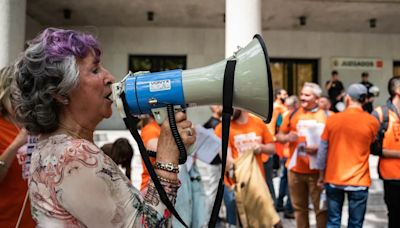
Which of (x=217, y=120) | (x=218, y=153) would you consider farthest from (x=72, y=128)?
(x=217, y=120)

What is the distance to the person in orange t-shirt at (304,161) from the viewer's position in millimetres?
4453

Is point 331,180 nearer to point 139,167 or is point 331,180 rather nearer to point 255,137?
point 255,137

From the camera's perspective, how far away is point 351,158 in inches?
154

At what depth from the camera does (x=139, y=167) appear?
7.32m

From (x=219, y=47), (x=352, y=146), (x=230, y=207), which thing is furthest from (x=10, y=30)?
(x=219, y=47)

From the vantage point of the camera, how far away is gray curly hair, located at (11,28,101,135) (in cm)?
117

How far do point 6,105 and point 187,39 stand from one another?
10647mm

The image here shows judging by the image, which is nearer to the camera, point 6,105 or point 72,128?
point 72,128

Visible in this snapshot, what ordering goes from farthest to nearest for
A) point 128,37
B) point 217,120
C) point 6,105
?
point 128,37
point 217,120
point 6,105

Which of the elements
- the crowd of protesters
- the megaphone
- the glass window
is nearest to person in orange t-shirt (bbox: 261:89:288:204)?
the crowd of protesters

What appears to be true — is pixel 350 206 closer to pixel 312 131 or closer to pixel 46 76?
pixel 312 131

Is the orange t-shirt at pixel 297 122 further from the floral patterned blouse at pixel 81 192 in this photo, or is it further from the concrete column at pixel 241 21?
the floral patterned blouse at pixel 81 192

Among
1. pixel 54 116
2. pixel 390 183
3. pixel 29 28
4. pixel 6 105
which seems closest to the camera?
pixel 54 116

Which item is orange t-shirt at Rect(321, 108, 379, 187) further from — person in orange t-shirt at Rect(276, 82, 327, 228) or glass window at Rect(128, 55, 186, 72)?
glass window at Rect(128, 55, 186, 72)
